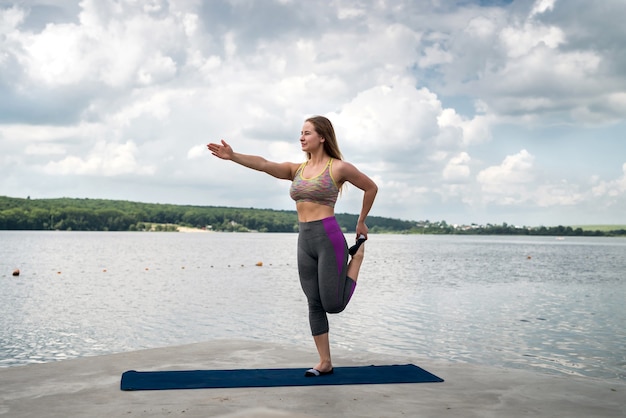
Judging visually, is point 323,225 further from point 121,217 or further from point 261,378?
point 121,217

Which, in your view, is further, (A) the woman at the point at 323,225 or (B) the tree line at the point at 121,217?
(B) the tree line at the point at 121,217

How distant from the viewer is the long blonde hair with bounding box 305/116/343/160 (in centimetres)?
664

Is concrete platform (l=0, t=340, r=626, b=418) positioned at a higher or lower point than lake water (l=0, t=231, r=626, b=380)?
higher

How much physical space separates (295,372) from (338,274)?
1.20 m

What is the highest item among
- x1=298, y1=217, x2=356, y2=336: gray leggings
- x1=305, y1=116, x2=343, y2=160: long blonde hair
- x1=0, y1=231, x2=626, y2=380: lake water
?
x1=305, y1=116, x2=343, y2=160: long blonde hair

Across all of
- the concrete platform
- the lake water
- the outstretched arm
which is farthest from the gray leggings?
the lake water

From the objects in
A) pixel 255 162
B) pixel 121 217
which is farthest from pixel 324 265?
pixel 121 217

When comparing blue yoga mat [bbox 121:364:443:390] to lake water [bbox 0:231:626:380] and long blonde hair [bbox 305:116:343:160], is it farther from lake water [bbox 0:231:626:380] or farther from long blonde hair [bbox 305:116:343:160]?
long blonde hair [bbox 305:116:343:160]

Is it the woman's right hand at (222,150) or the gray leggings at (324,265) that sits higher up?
the woman's right hand at (222,150)

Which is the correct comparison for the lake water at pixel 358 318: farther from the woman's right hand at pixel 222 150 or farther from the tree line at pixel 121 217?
the tree line at pixel 121 217

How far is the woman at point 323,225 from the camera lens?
6359mm

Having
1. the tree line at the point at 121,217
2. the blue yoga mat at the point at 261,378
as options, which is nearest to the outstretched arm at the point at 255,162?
the blue yoga mat at the point at 261,378

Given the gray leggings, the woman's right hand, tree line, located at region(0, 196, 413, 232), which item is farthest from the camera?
tree line, located at region(0, 196, 413, 232)

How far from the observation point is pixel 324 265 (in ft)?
20.8
